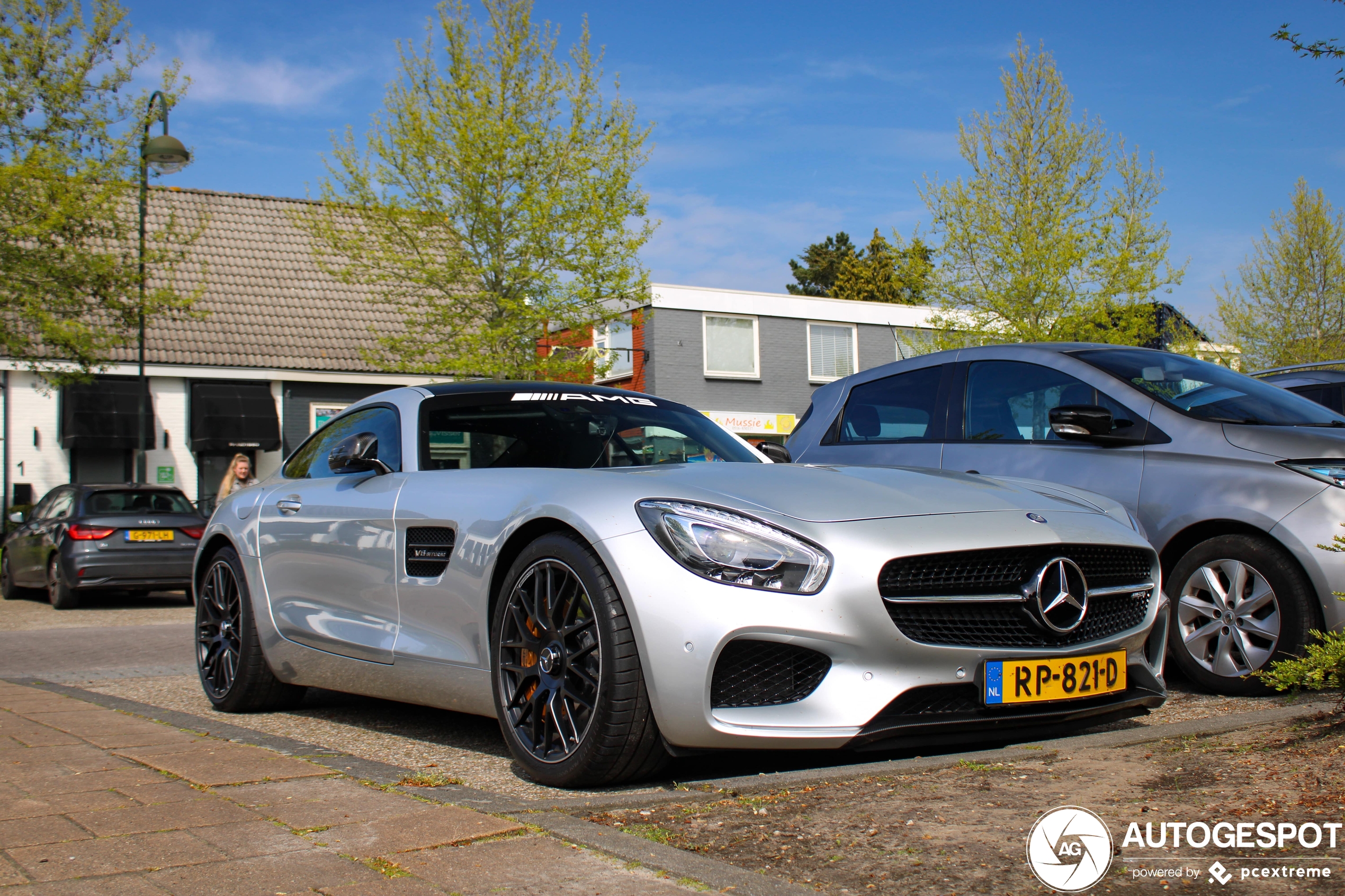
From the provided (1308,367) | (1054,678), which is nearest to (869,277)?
(1308,367)

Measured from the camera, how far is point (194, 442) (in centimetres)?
2653

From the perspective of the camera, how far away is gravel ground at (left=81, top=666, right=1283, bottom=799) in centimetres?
404

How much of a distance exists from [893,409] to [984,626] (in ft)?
11.0

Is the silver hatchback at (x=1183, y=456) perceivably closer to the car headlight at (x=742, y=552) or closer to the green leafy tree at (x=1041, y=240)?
the car headlight at (x=742, y=552)

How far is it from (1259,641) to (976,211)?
19.7 m

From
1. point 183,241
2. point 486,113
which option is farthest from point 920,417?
point 183,241

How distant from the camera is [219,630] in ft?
20.3

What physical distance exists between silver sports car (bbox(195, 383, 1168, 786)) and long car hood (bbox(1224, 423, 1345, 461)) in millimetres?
1157

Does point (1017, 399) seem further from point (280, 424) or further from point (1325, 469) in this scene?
point (280, 424)

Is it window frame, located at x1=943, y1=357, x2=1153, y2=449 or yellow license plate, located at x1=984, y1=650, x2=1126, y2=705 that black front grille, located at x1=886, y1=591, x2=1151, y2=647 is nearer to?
yellow license plate, located at x1=984, y1=650, x2=1126, y2=705

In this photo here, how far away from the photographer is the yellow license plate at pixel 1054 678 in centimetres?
369

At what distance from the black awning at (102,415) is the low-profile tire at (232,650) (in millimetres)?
20855

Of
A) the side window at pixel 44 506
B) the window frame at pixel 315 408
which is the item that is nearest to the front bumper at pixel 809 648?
the side window at pixel 44 506

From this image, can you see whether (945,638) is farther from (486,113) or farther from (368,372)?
(368,372)
